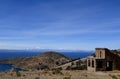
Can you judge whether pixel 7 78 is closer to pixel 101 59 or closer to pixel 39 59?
pixel 101 59

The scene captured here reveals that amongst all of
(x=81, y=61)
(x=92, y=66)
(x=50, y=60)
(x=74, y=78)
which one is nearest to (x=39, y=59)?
(x=50, y=60)

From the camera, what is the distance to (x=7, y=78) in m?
32.8

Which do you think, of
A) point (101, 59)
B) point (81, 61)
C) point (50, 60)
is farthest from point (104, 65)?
point (50, 60)

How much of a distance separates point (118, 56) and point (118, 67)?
7.76 feet

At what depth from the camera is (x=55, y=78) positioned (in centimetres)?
3416

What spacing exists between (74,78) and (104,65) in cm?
2162

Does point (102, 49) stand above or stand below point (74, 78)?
above

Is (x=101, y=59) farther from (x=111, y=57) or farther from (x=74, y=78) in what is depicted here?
(x=74, y=78)

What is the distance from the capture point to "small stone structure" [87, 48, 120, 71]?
2163 inches

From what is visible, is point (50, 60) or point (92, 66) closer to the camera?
point (92, 66)

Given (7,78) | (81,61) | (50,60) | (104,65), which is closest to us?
(7,78)

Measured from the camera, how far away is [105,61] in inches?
2190

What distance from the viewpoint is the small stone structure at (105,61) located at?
5495 centimetres

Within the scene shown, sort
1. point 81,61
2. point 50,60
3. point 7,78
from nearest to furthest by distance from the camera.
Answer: point 7,78 → point 81,61 → point 50,60
